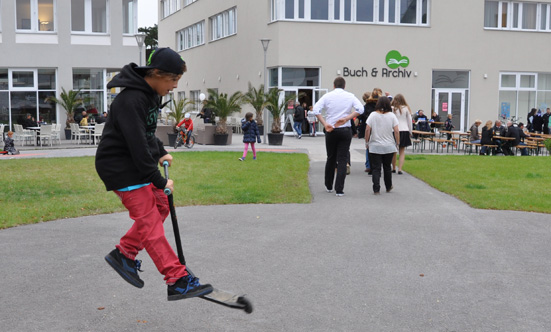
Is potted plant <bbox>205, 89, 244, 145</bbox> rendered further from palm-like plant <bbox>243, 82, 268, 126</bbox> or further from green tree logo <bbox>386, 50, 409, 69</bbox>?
green tree logo <bbox>386, 50, 409, 69</bbox>

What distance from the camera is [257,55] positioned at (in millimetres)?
37719

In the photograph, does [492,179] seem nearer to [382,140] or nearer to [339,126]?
[382,140]

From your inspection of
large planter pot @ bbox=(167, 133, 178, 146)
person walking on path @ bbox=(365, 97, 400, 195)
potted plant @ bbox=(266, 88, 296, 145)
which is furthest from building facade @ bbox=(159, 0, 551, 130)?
person walking on path @ bbox=(365, 97, 400, 195)

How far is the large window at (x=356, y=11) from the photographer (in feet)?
114

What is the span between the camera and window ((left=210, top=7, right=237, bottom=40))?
41969 mm

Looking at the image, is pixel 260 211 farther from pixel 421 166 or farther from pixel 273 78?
pixel 273 78

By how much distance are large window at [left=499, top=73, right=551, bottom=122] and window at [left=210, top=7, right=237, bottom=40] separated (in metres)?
16.4

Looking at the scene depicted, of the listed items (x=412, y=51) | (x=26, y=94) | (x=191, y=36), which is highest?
(x=191, y=36)

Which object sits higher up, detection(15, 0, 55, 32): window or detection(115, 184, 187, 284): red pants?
detection(15, 0, 55, 32): window

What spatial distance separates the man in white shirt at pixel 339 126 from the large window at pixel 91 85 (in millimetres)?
24425

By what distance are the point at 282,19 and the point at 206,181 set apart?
22602 mm

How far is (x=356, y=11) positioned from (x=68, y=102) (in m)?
15.5

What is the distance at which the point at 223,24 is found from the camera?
43.8m

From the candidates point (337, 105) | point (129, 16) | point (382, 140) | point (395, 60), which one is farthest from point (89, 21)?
point (382, 140)
